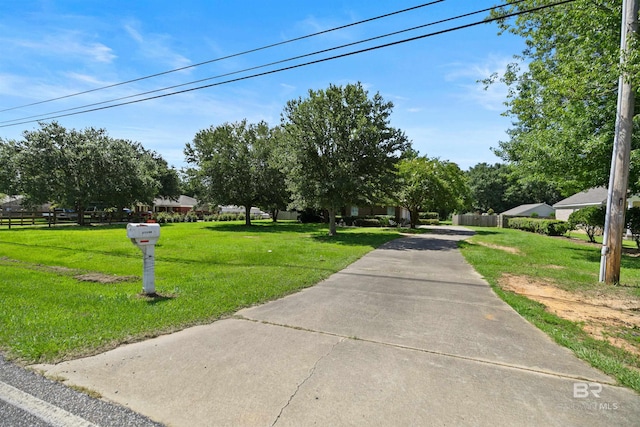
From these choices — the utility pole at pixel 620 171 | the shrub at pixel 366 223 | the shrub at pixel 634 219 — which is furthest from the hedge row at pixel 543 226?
the utility pole at pixel 620 171

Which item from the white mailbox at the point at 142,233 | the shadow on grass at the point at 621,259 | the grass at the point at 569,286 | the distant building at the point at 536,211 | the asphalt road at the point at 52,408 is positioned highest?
the distant building at the point at 536,211

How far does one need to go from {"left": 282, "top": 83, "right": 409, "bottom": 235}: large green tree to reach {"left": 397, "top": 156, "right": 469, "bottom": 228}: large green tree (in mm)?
5465

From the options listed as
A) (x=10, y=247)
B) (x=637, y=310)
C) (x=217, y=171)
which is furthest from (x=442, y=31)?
(x=217, y=171)

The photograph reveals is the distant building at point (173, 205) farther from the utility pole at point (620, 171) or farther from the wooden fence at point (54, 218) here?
the utility pole at point (620, 171)

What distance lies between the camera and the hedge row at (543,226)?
21953 millimetres

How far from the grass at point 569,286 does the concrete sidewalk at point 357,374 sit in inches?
8.9

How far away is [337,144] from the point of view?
707 inches

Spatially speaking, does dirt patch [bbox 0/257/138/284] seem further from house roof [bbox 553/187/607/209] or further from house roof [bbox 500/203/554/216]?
house roof [bbox 500/203/554/216]

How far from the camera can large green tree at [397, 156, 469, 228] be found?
23703 millimetres

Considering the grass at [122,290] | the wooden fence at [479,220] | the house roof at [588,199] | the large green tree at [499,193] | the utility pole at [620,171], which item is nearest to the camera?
the grass at [122,290]

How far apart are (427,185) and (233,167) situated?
49.2 feet

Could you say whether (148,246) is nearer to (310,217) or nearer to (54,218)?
(54,218)

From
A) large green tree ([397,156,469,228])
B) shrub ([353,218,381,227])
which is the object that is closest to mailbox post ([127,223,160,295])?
large green tree ([397,156,469,228])

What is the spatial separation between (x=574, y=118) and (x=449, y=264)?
6.52 meters
